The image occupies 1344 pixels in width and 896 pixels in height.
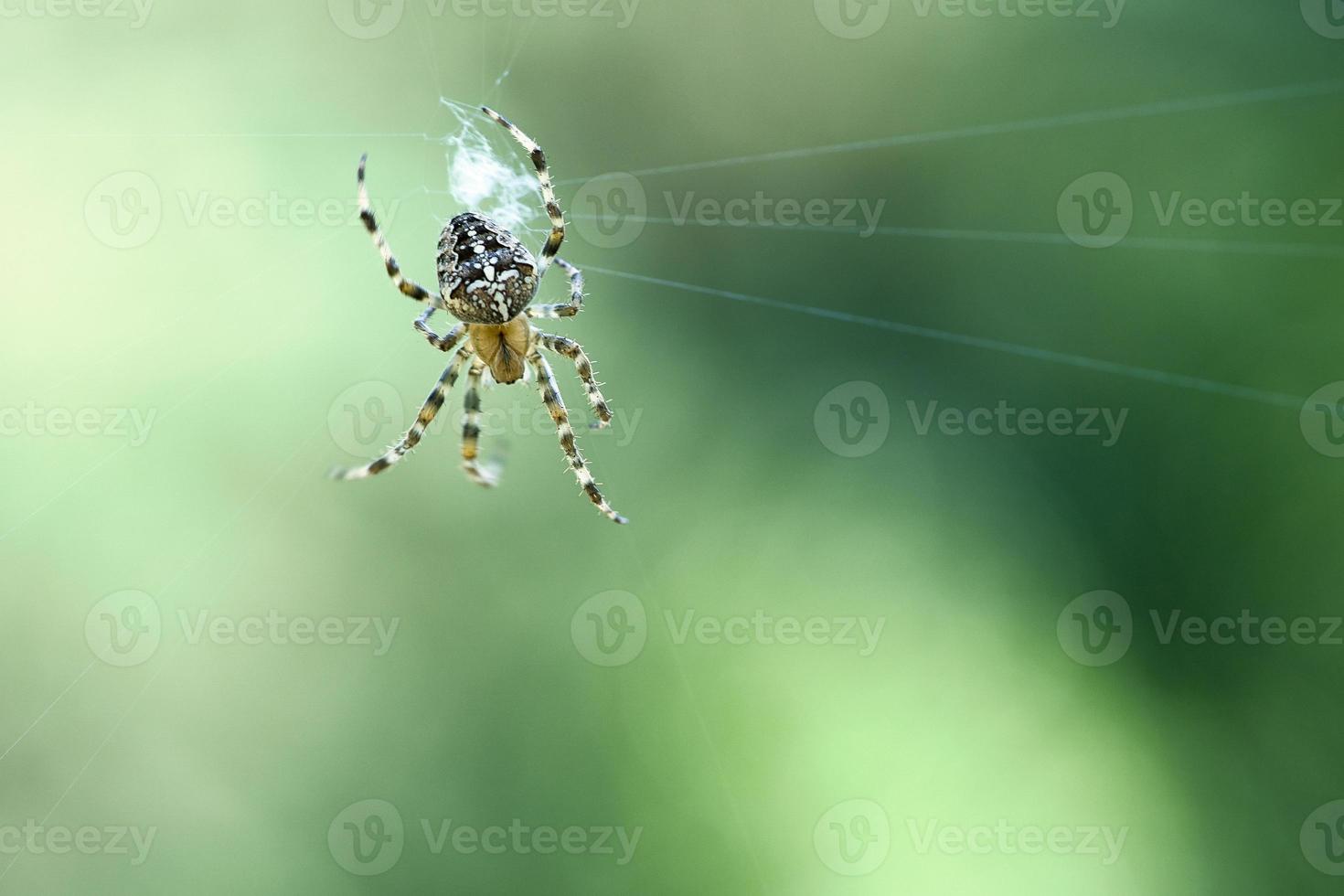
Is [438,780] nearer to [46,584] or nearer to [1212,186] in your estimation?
[46,584]

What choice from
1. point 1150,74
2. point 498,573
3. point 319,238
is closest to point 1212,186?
point 1150,74
